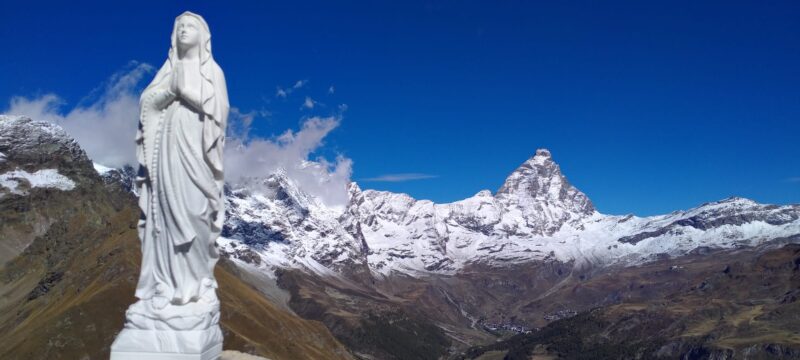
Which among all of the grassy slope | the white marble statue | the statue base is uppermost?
the grassy slope

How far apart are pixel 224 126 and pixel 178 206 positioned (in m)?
2.24

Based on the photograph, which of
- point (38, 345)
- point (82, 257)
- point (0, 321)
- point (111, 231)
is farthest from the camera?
point (111, 231)

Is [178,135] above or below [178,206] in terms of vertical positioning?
above

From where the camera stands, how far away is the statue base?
16.3m

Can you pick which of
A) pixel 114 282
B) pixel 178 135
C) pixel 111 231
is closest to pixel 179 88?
pixel 178 135

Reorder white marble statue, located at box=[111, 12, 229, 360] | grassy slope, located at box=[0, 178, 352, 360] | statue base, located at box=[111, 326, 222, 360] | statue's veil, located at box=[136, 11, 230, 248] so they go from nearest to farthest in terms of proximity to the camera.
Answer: statue base, located at box=[111, 326, 222, 360] < white marble statue, located at box=[111, 12, 229, 360] < statue's veil, located at box=[136, 11, 230, 248] < grassy slope, located at box=[0, 178, 352, 360]

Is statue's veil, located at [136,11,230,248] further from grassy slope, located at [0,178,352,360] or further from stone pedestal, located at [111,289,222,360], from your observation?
grassy slope, located at [0,178,352,360]

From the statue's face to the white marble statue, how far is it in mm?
24

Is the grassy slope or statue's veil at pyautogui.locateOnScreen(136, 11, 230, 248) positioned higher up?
the grassy slope

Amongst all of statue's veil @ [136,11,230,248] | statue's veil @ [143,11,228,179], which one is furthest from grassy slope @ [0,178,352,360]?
statue's veil @ [143,11,228,179]

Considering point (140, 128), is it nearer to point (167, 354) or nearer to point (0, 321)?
point (167, 354)

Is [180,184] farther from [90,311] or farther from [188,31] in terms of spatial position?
[90,311]

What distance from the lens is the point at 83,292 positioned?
154 meters

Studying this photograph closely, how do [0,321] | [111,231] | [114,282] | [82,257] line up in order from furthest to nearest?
[111,231], [82,257], [0,321], [114,282]
